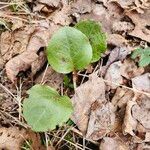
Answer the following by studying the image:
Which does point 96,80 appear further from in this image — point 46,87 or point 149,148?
point 149,148

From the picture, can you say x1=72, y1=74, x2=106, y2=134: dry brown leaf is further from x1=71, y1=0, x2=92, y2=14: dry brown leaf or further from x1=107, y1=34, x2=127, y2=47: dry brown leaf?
x1=71, y1=0, x2=92, y2=14: dry brown leaf

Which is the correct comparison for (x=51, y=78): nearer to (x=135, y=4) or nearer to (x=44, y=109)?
(x=44, y=109)

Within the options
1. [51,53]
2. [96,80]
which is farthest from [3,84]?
[96,80]

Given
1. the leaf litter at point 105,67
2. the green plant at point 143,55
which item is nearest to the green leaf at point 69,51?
the leaf litter at point 105,67

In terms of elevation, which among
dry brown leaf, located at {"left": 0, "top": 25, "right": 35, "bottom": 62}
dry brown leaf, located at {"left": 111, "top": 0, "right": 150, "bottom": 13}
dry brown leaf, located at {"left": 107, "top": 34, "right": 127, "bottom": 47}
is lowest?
dry brown leaf, located at {"left": 0, "top": 25, "right": 35, "bottom": 62}

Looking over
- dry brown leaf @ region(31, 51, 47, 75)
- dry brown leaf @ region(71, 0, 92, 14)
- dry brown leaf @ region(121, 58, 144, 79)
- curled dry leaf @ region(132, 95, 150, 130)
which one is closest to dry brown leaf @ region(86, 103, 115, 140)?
curled dry leaf @ region(132, 95, 150, 130)

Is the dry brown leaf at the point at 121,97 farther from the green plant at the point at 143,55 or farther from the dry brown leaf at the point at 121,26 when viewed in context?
the dry brown leaf at the point at 121,26
